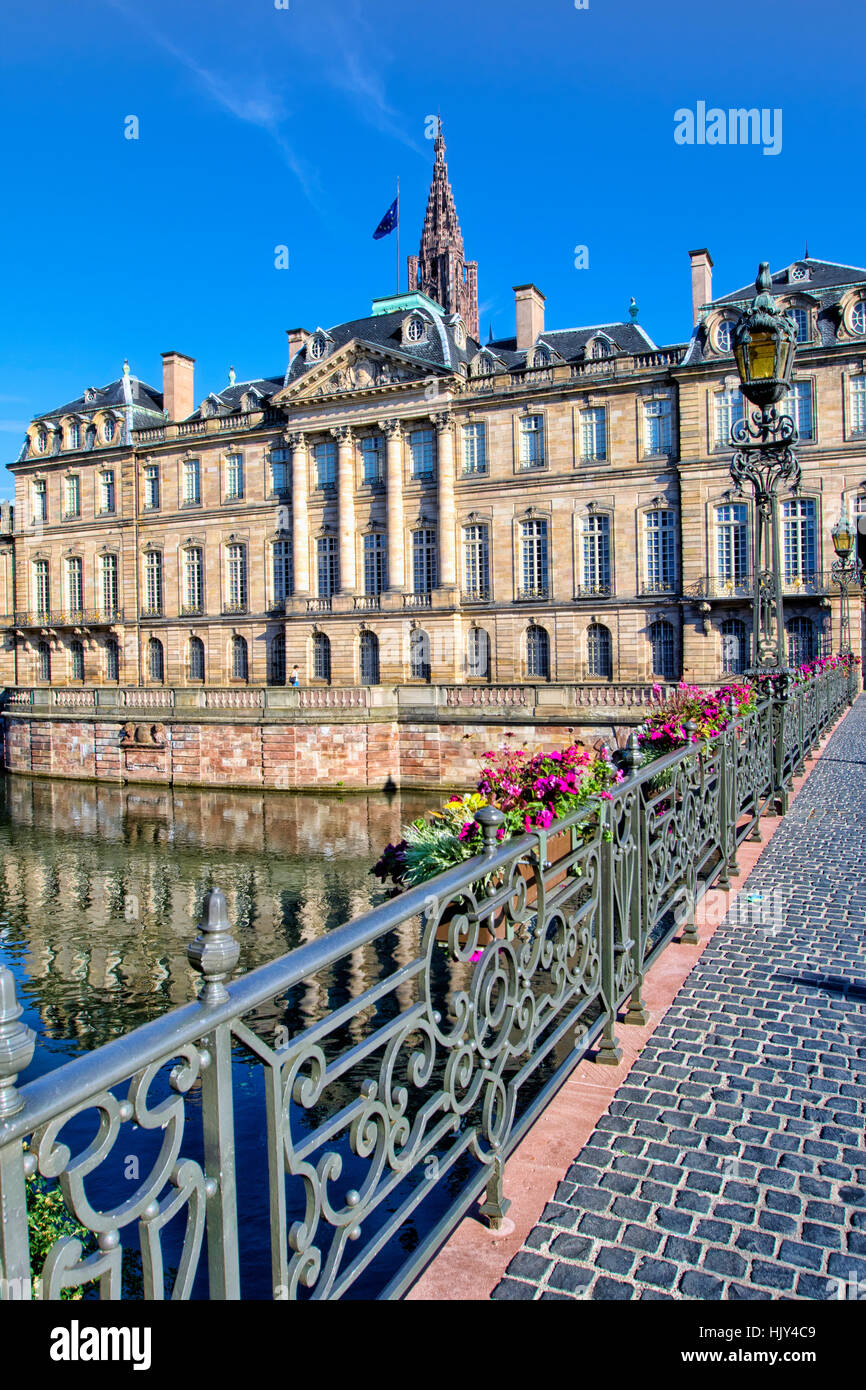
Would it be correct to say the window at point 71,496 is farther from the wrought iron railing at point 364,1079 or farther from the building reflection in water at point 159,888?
the wrought iron railing at point 364,1079

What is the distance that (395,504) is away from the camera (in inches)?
1518

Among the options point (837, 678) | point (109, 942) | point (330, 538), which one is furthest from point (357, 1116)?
point (330, 538)

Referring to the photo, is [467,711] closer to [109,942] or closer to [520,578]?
[520,578]

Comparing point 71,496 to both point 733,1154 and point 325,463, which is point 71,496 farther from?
point 733,1154

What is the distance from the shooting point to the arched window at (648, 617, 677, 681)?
3416cm

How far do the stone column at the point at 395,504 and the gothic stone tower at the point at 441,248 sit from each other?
82.3ft

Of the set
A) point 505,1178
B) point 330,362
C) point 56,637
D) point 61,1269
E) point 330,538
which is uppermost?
point 330,362

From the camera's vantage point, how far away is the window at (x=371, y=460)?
39.4 meters

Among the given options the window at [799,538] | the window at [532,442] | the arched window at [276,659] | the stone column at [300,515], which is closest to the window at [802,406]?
the window at [799,538]

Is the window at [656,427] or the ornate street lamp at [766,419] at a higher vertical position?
the window at [656,427]

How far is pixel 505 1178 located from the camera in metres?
3.50

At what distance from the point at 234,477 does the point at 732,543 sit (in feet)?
74.8

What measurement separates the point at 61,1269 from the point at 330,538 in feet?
132

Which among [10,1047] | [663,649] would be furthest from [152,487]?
[10,1047]
